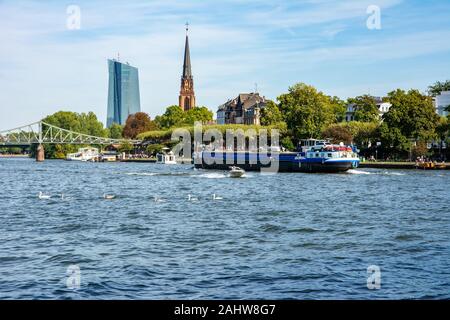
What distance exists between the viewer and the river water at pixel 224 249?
16.9m

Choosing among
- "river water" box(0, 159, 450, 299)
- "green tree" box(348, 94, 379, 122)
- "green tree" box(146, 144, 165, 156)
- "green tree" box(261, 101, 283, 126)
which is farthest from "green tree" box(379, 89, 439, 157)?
"green tree" box(146, 144, 165, 156)

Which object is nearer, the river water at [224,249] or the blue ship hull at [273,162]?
the river water at [224,249]

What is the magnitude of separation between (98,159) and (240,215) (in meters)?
163

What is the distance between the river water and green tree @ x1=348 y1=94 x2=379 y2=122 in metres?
106

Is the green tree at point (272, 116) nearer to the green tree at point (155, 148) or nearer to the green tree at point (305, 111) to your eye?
the green tree at point (305, 111)

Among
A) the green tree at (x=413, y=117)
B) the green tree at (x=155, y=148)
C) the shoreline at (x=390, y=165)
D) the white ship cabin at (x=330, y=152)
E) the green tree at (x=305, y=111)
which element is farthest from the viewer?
the green tree at (x=155, y=148)

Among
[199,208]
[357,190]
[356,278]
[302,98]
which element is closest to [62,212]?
[199,208]

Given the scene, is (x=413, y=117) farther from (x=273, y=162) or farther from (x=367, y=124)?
(x=273, y=162)

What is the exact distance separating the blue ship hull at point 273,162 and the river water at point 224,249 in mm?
46732

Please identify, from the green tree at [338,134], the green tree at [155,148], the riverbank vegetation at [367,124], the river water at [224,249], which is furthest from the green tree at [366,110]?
the river water at [224,249]

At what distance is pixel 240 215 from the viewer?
34.4 m

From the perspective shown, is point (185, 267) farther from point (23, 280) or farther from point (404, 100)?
point (404, 100)

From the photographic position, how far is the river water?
16.9 meters

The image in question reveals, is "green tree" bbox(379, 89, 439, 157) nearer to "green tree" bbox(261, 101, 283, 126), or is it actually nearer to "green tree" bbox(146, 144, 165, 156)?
"green tree" bbox(261, 101, 283, 126)
